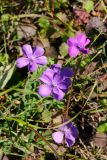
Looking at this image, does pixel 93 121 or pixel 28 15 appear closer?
pixel 93 121

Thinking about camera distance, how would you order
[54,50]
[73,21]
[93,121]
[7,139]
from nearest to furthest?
[7,139] → [93,121] → [54,50] → [73,21]

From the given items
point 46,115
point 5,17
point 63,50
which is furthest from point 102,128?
point 5,17

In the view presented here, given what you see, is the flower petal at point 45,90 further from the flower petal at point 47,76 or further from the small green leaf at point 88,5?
the small green leaf at point 88,5

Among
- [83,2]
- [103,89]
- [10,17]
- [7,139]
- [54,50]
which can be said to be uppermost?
[83,2]

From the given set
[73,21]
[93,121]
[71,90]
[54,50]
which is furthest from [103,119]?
[73,21]

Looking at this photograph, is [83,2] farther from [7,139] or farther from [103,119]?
[7,139]

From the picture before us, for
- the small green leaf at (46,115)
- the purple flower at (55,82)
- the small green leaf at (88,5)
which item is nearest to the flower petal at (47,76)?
the purple flower at (55,82)
